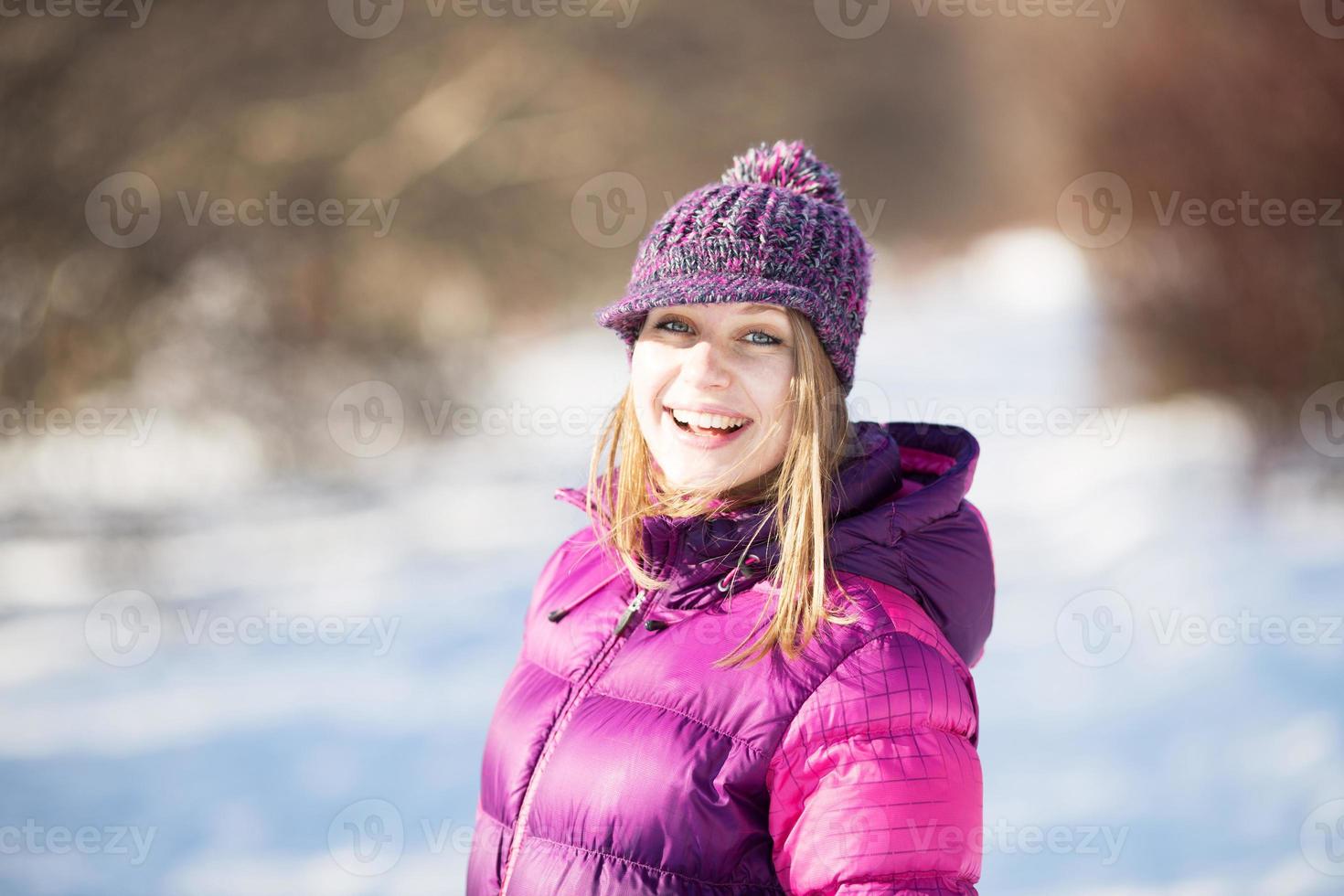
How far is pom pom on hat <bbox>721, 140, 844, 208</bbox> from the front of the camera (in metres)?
1.28

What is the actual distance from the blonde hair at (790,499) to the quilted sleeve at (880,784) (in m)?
0.07

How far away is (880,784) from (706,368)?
0.48 metres

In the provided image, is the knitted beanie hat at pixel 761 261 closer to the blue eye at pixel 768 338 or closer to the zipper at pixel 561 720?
the blue eye at pixel 768 338

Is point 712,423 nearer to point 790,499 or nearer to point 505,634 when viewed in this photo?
point 790,499

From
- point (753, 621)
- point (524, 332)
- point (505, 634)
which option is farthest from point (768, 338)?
point (524, 332)

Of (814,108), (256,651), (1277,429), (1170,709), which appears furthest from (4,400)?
(1277,429)

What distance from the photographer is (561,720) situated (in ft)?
3.70

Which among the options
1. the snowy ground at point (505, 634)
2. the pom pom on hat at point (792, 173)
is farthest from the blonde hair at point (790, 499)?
the snowy ground at point (505, 634)

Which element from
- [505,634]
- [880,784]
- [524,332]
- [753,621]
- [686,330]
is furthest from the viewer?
[524,332]

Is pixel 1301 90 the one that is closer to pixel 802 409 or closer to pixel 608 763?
pixel 802 409

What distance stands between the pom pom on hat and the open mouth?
32cm

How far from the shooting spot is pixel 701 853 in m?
0.96

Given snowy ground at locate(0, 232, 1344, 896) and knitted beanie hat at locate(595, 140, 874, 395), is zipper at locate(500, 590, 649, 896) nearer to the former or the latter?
knitted beanie hat at locate(595, 140, 874, 395)

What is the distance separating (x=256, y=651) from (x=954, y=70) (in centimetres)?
332
